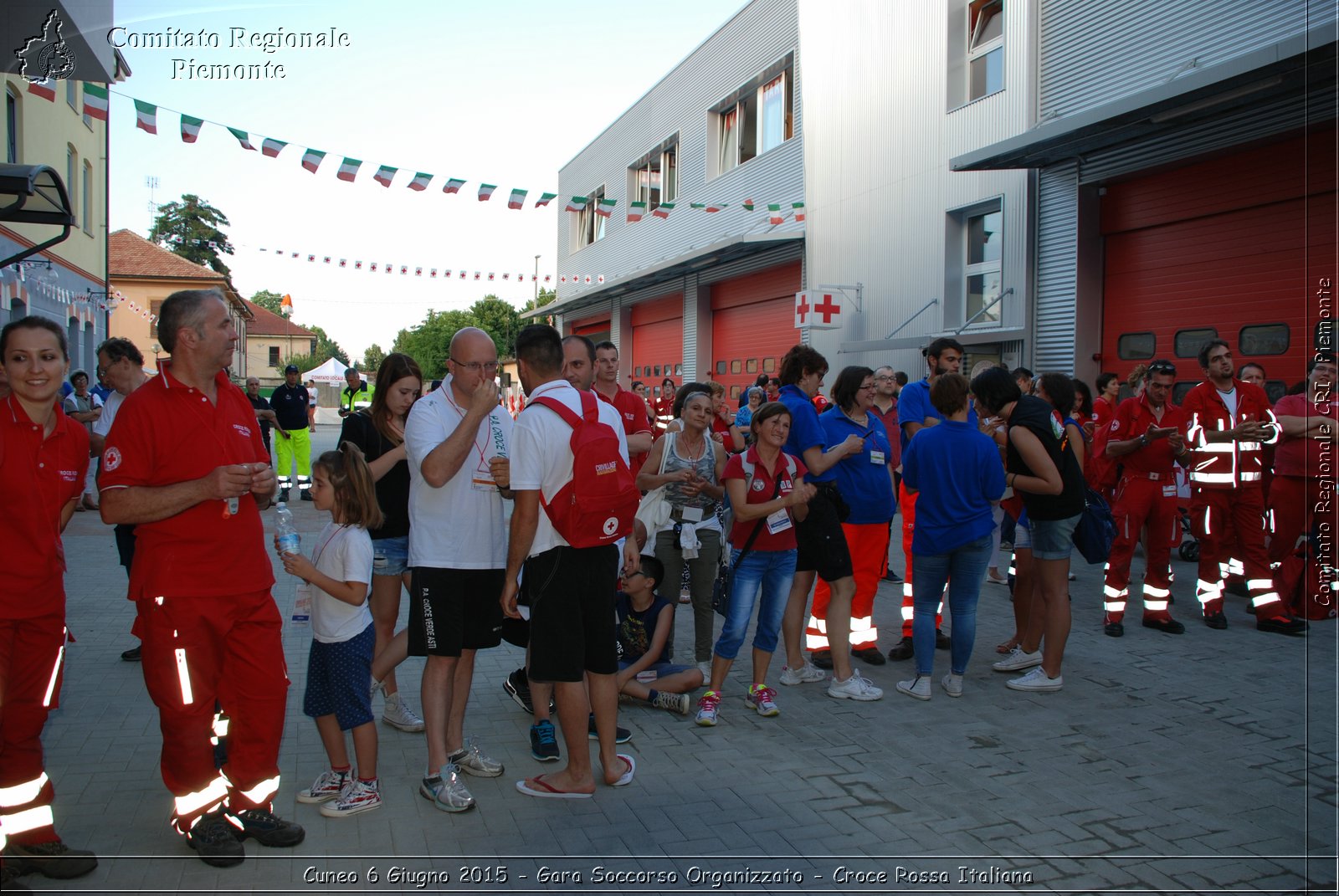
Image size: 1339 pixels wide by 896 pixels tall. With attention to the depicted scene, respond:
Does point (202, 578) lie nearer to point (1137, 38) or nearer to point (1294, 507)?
point (1294, 507)

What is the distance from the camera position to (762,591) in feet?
17.4

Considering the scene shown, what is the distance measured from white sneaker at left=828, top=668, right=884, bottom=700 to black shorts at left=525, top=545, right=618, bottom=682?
1.96 m

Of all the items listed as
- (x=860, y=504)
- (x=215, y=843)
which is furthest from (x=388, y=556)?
(x=860, y=504)

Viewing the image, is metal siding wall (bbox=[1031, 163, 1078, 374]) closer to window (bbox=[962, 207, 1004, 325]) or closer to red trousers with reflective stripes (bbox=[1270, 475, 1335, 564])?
window (bbox=[962, 207, 1004, 325])

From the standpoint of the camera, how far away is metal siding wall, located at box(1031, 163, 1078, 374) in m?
12.5

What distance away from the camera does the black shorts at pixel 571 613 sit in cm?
396

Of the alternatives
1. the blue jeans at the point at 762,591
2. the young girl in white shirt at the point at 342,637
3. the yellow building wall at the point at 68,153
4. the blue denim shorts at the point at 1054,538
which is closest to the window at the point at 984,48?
the blue denim shorts at the point at 1054,538

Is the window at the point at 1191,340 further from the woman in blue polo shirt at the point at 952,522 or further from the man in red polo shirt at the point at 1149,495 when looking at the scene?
the woman in blue polo shirt at the point at 952,522

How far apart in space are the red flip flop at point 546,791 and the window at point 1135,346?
10222 millimetres

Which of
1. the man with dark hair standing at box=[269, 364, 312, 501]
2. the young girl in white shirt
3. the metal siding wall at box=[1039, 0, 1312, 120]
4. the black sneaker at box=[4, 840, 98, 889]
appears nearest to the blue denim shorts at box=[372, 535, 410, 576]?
the young girl in white shirt

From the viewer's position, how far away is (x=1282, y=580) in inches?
298

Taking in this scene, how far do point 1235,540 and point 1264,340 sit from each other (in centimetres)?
404

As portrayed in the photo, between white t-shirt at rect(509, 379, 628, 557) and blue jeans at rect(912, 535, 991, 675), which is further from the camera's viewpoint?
blue jeans at rect(912, 535, 991, 675)

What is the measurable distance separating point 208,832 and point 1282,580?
7.78 m
